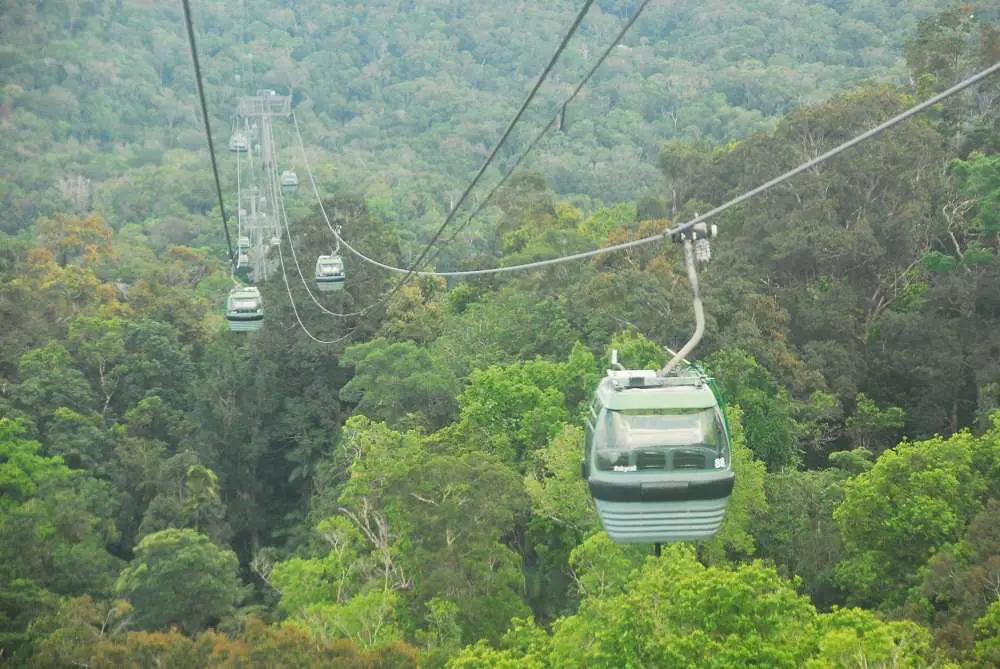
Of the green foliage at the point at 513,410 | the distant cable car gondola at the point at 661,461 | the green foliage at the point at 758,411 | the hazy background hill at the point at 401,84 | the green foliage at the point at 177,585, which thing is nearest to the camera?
the distant cable car gondola at the point at 661,461

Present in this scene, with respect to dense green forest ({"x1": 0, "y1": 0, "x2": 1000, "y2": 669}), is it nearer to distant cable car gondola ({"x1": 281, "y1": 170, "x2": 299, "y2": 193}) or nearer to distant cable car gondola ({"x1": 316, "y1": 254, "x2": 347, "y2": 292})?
distant cable car gondola ({"x1": 316, "y1": 254, "x2": 347, "y2": 292})

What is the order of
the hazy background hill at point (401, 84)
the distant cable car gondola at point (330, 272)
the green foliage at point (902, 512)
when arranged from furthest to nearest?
1. the hazy background hill at point (401, 84)
2. the distant cable car gondola at point (330, 272)
3. the green foliage at point (902, 512)

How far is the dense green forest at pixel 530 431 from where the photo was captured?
19922mm

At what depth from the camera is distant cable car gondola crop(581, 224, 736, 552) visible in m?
10.9

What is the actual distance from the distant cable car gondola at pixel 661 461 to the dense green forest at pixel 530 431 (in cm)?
549

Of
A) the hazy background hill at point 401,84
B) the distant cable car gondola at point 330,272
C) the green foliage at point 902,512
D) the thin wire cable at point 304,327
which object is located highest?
the hazy background hill at point 401,84

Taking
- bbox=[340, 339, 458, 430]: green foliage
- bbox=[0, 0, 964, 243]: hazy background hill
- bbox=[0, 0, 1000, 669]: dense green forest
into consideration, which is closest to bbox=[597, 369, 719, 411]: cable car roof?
bbox=[0, 0, 1000, 669]: dense green forest

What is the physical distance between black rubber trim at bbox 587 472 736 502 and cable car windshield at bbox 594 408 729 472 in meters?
0.13

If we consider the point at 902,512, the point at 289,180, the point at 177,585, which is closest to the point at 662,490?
the point at 902,512

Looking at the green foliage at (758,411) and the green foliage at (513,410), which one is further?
the green foliage at (513,410)

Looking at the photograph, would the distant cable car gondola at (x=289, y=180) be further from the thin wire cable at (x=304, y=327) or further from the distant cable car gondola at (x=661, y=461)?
the distant cable car gondola at (x=661, y=461)

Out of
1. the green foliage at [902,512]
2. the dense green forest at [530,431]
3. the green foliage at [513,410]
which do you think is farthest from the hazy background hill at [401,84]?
the green foliage at [902,512]

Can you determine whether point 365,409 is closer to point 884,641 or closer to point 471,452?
point 471,452

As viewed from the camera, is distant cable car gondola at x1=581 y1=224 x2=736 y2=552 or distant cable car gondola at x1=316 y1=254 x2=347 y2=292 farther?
distant cable car gondola at x1=316 y1=254 x2=347 y2=292
